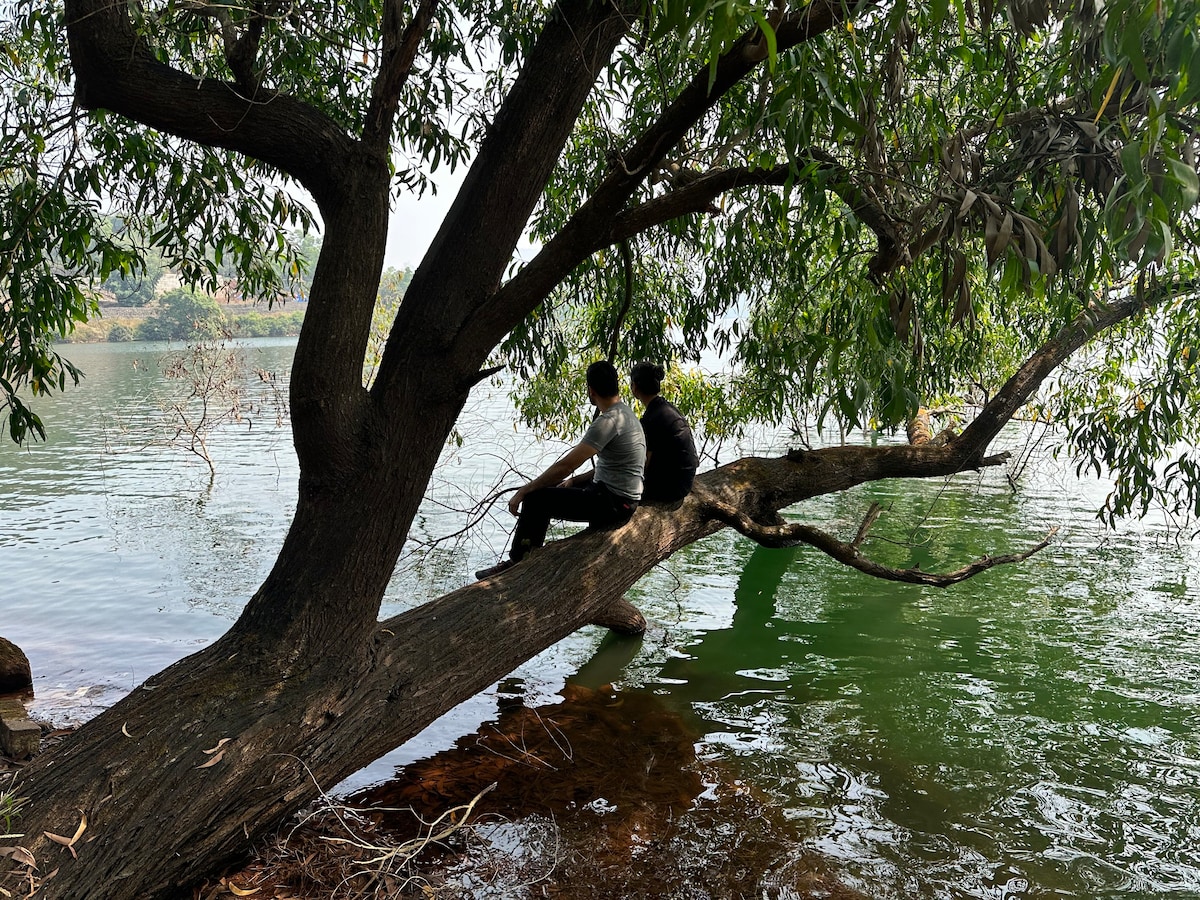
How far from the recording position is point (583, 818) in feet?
15.1

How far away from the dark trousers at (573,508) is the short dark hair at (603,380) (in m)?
0.52

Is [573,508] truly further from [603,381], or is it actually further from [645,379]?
[645,379]

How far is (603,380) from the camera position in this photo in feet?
17.1

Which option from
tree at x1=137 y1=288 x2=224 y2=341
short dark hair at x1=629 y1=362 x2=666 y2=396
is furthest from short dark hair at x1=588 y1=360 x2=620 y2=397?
tree at x1=137 y1=288 x2=224 y2=341

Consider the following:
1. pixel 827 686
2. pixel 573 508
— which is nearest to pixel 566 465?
pixel 573 508

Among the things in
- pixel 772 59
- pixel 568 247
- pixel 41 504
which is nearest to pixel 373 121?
pixel 568 247

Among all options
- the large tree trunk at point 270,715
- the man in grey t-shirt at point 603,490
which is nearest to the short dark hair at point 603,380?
the man in grey t-shirt at point 603,490

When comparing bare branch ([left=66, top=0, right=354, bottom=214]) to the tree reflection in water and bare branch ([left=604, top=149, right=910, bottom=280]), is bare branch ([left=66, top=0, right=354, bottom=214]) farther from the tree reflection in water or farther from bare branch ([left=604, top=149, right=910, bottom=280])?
the tree reflection in water

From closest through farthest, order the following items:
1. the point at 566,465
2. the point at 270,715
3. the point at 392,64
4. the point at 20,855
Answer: the point at 20,855 < the point at 270,715 < the point at 392,64 < the point at 566,465

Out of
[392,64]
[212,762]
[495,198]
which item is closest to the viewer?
[212,762]

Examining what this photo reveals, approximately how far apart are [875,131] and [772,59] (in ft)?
6.73

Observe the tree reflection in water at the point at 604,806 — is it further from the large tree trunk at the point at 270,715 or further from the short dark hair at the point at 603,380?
the short dark hair at the point at 603,380

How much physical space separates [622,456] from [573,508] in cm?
39

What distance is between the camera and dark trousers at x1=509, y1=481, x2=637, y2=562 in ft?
17.0
